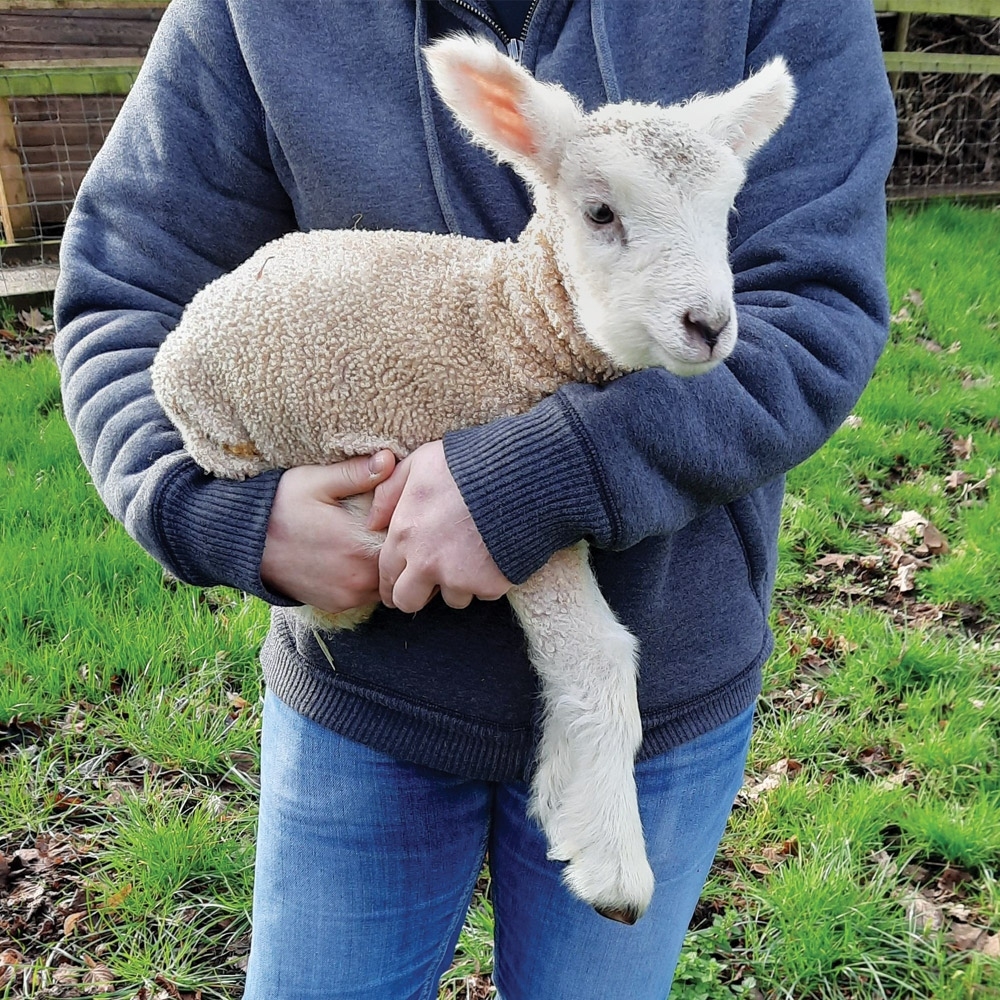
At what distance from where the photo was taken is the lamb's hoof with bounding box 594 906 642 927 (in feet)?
4.59

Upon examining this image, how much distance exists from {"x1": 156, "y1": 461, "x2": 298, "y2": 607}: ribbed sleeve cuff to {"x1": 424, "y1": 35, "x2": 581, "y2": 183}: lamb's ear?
56 cm

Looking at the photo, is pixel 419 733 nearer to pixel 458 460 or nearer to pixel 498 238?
pixel 458 460

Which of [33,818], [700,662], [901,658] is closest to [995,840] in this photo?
[901,658]

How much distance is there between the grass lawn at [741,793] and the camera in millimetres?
2244

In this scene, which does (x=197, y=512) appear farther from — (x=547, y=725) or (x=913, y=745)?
(x=913, y=745)

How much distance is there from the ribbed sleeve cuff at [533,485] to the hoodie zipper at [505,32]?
631 mm

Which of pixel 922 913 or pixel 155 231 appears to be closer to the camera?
pixel 155 231

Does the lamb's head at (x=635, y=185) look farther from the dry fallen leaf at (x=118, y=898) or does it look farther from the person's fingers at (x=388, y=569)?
the dry fallen leaf at (x=118, y=898)

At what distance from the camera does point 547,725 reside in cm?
145

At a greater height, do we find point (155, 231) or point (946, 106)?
point (155, 231)

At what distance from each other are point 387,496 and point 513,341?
10.8 inches

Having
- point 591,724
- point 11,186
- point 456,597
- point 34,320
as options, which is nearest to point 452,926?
point 591,724

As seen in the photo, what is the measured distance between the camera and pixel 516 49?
1.57 meters

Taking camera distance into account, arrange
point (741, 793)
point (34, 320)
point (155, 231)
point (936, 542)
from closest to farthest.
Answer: point (155, 231) → point (741, 793) → point (936, 542) → point (34, 320)
